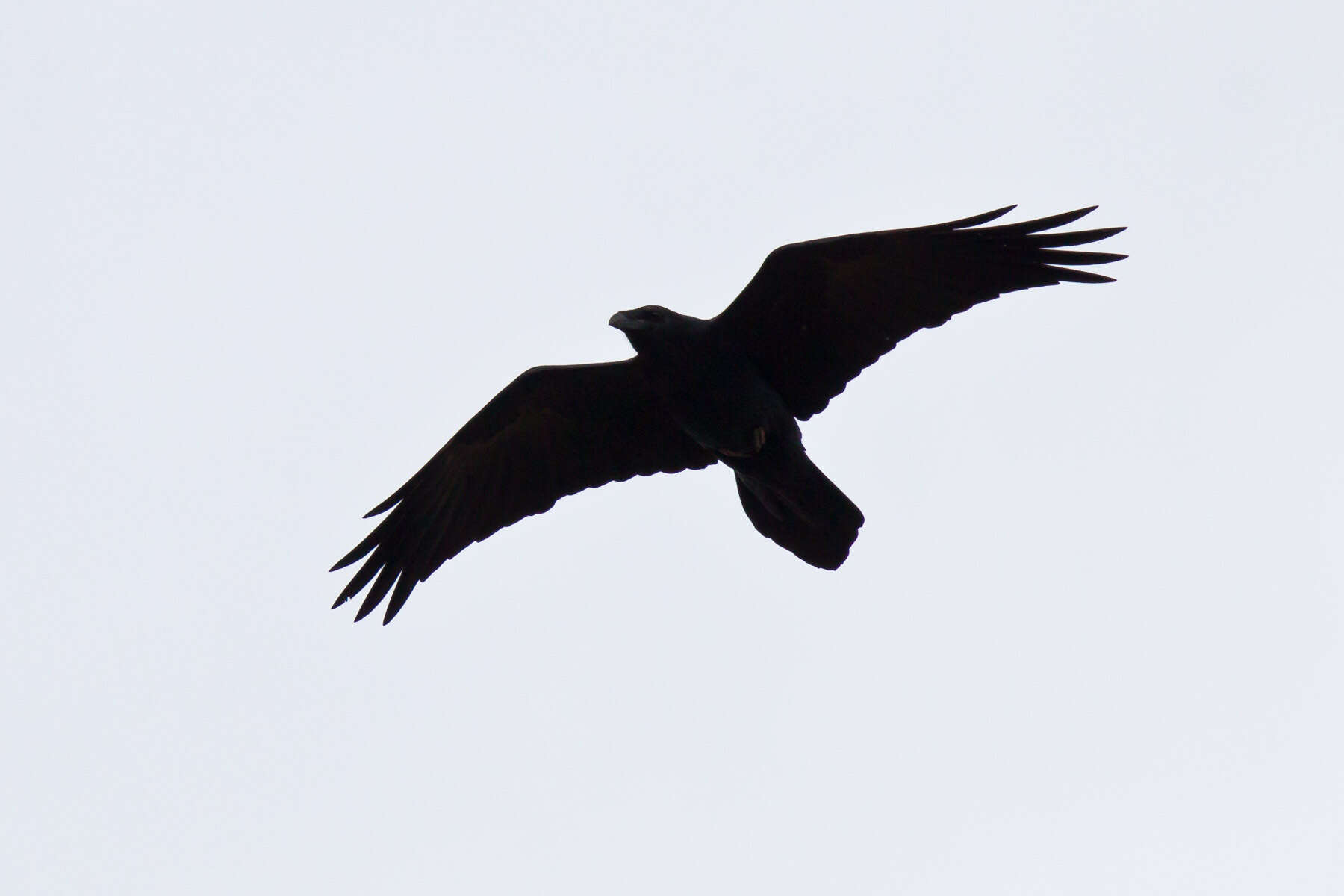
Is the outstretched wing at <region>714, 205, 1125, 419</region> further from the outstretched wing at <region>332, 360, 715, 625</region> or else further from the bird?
the outstretched wing at <region>332, 360, 715, 625</region>

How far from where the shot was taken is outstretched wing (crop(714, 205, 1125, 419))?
9492 millimetres

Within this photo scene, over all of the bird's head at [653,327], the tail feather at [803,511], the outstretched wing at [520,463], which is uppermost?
the bird's head at [653,327]

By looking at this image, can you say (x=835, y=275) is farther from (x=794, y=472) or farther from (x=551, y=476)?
(x=551, y=476)

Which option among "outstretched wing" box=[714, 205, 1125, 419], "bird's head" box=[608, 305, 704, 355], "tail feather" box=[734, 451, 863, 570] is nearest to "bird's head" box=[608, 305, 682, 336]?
"bird's head" box=[608, 305, 704, 355]

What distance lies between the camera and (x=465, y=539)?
11.3m

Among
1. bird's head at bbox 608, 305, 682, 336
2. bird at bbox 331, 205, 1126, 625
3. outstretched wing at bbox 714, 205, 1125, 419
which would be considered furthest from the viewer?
bird's head at bbox 608, 305, 682, 336

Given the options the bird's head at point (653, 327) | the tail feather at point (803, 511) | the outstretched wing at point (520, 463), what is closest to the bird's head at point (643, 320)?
the bird's head at point (653, 327)

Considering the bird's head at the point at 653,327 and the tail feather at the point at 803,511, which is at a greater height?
the bird's head at the point at 653,327

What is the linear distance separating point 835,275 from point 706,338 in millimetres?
815

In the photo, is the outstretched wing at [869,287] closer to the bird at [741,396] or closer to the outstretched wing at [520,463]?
the bird at [741,396]

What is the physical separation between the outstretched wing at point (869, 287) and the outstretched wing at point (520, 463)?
2.87ft

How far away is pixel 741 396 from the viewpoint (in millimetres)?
9922

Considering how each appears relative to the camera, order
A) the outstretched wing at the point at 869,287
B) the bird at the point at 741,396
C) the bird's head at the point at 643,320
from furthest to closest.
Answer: the bird's head at the point at 643,320, the bird at the point at 741,396, the outstretched wing at the point at 869,287

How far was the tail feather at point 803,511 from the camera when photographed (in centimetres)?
1009
